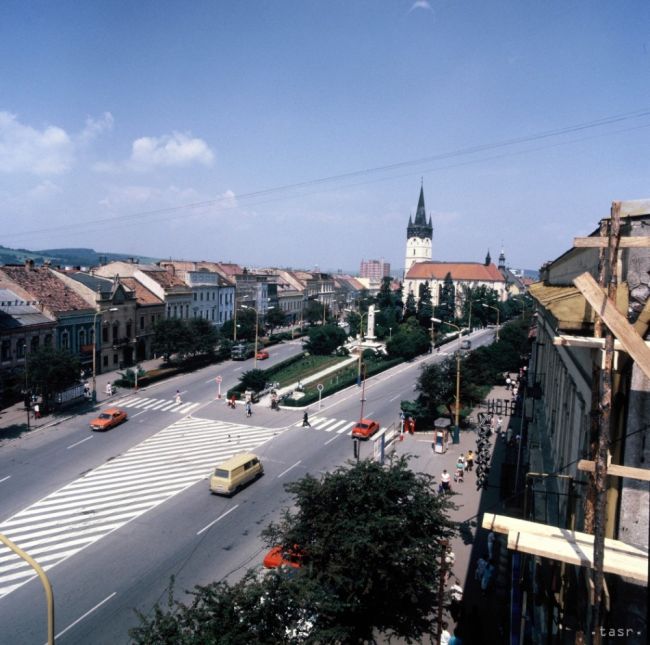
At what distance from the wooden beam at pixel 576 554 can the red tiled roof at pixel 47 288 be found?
1763 inches

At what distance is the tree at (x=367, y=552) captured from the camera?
1135cm

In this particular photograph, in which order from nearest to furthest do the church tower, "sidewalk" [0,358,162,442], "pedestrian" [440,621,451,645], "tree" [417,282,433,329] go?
1. "pedestrian" [440,621,451,645]
2. "sidewalk" [0,358,162,442]
3. "tree" [417,282,433,329]
4. the church tower

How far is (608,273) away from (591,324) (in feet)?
3.72

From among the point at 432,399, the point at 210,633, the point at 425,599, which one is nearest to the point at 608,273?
the point at 210,633

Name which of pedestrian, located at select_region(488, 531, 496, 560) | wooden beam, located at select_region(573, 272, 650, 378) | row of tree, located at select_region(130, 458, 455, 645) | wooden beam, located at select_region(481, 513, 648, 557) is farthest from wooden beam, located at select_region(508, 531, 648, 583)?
pedestrian, located at select_region(488, 531, 496, 560)

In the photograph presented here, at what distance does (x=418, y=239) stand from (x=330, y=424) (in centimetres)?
12092

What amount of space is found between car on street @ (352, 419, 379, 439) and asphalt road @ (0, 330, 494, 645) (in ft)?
2.10

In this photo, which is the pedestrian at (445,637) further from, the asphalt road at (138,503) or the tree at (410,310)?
the tree at (410,310)

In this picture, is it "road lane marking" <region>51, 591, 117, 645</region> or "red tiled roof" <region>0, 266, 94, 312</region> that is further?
"red tiled roof" <region>0, 266, 94, 312</region>

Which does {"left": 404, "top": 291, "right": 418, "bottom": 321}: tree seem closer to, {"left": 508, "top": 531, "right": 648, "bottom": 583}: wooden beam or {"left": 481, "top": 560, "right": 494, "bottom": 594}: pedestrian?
{"left": 481, "top": 560, "right": 494, "bottom": 594}: pedestrian

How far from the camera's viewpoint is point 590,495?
5.76 m

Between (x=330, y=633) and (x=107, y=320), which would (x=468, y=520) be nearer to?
(x=330, y=633)

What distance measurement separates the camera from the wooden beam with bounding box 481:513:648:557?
17.2 feet

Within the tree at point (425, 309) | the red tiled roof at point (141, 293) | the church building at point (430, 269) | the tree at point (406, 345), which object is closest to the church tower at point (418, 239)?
the church building at point (430, 269)
